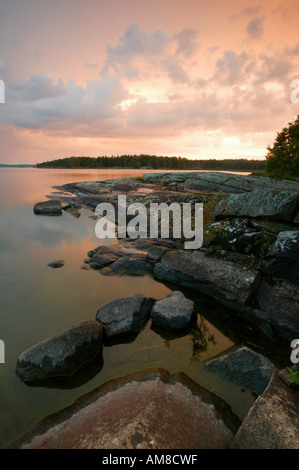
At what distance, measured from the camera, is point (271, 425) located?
3.40 meters

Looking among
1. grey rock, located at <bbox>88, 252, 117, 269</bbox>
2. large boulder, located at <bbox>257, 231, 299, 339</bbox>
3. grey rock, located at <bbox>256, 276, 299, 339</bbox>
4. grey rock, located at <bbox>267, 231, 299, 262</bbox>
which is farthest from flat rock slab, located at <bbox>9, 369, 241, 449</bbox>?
grey rock, located at <bbox>88, 252, 117, 269</bbox>

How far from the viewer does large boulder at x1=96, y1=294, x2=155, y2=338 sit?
20.4ft

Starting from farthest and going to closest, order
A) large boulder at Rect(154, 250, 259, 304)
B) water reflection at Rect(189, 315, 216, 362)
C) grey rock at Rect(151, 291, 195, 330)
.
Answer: large boulder at Rect(154, 250, 259, 304) → grey rock at Rect(151, 291, 195, 330) → water reflection at Rect(189, 315, 216, 362)

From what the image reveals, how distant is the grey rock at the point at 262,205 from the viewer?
8.90 m

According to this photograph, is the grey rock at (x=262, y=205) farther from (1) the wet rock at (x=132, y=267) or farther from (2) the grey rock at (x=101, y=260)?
(2) the grey rock at (x=101, y=260)

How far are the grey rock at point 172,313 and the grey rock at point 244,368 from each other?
141 centimetres

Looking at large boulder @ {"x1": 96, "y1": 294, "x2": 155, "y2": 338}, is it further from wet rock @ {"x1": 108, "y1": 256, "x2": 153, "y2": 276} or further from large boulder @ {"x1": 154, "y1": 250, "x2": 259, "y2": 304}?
wet rock @ {"x1": 108, "y1": 256, "x2": 153, "y2": 276}

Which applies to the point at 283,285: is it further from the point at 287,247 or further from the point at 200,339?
the point at 200,339

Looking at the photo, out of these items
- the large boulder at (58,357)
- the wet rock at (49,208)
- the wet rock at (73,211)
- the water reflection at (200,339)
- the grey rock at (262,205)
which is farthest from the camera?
the wet rock at (49,208)

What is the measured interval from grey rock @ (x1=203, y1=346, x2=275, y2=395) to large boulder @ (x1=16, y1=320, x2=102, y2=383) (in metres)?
2.91

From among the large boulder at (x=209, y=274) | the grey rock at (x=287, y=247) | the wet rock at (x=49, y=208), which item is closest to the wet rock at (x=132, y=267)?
the large boulder at (x=209, y=274)

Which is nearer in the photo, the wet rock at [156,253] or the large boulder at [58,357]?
the large boulder at [58,357]

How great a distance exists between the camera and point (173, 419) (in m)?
3.60

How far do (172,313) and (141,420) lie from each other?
10.8 feet
